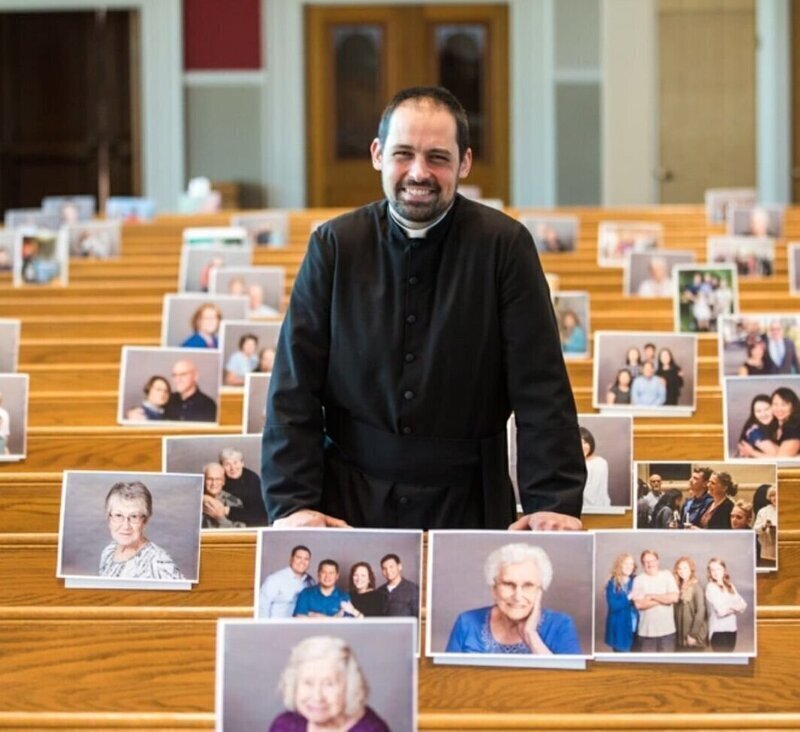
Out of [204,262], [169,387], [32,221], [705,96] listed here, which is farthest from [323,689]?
[705,96]

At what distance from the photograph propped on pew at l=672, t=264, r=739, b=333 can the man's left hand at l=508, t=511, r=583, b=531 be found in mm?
3013

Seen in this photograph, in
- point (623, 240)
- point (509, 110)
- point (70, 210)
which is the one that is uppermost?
point (509, 110)

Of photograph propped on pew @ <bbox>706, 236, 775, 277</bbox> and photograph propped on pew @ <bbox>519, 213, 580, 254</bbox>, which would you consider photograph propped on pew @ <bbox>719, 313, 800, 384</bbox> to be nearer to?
photograph propped on pew @ <bbox>706, 236, 775, 277</bbox>

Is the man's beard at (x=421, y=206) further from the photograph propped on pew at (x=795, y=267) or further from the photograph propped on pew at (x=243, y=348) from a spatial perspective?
the photograph propped on pew at (x=795, y=267)

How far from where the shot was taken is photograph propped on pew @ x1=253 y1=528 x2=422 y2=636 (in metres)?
2.84

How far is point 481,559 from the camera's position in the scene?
2.79 m

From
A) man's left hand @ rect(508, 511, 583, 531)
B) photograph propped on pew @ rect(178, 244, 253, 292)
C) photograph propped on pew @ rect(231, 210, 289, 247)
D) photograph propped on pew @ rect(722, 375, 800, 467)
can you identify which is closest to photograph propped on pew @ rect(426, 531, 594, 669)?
man's left hand @ rect(508, 511, 583, 531)

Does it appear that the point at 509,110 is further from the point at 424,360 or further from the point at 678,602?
the point at 678,602

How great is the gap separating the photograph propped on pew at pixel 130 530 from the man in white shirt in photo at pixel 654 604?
35.3 inches

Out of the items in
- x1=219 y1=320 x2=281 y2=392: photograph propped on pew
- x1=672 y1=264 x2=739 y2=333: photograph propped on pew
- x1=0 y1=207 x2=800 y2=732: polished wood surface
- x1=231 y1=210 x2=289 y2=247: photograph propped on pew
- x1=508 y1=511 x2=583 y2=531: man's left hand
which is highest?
x1=231 y1=210 x2=289 y2=247: photograph propped on pew

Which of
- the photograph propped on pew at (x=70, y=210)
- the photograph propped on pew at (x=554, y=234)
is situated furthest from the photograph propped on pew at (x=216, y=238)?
the photograph propped on pew at (x=70, y=210)

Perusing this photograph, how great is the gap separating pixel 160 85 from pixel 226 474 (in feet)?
32.3

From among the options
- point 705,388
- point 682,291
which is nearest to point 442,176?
point 705,388

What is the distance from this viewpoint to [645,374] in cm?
495
